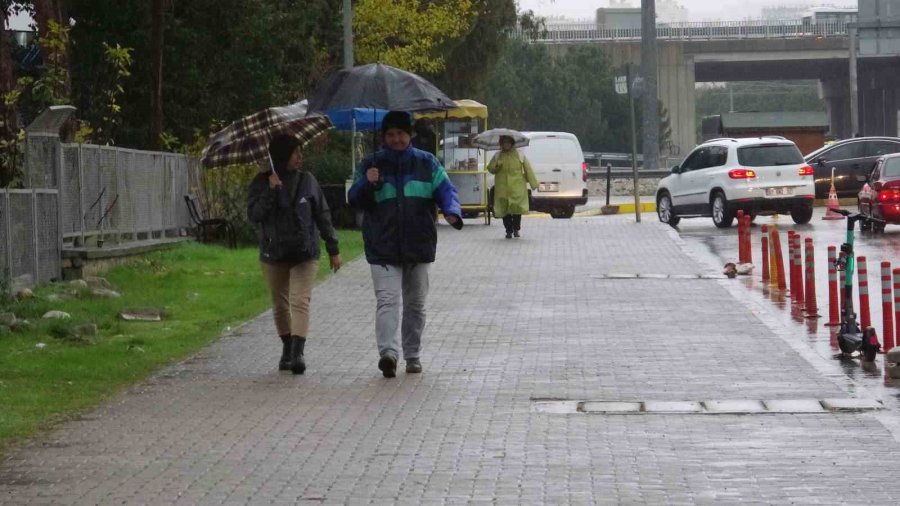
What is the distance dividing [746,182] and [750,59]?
55843 millimetres

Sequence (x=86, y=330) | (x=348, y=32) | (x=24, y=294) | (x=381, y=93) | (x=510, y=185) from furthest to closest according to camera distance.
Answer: (x=348, y=32) → (x=510, y=185) → (x=381, y=93) → (x=24, y=294) → (x=86, y=330)

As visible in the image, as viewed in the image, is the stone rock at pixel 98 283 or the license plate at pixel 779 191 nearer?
the stone rock at pixel 98 283

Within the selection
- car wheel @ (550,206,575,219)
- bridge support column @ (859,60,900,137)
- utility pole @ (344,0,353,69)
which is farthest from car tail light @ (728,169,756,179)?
bridge support column @ (859,60,900,137)

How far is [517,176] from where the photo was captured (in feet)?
93.8

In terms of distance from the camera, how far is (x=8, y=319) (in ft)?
49.2

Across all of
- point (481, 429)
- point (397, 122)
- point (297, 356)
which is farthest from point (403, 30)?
point (481, 429)

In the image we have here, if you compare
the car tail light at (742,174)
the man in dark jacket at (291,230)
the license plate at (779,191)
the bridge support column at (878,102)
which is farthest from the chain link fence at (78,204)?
the bridge support column at (878,102)

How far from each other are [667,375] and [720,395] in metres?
1.02

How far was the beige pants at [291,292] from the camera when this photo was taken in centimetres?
Answer: 1209

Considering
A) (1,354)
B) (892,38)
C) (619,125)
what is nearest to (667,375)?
(1,354)

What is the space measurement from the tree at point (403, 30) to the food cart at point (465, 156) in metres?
6.20

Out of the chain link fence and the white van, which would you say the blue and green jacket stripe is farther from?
the white van

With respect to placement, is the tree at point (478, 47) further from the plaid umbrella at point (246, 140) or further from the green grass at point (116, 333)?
the plaid umbrella at point (246, 140)

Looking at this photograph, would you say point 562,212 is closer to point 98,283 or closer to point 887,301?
point 98,283
